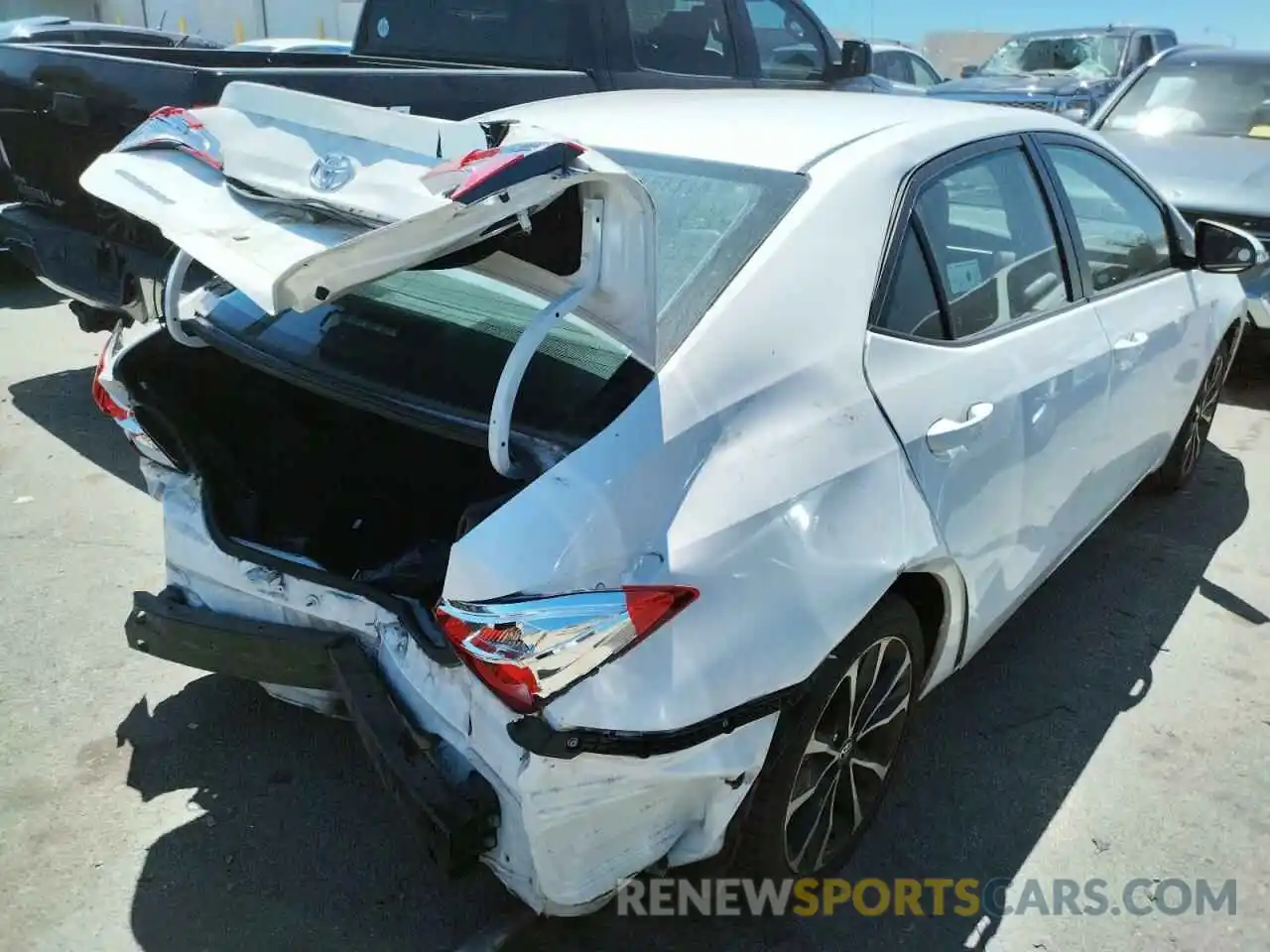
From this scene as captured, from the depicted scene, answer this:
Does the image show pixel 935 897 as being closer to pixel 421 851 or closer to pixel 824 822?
pixel 824 822

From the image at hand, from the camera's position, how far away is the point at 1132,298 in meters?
3.39

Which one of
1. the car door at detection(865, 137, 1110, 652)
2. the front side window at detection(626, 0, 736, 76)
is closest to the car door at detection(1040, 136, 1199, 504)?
the car door at detection(865, 137, 1110, 652)

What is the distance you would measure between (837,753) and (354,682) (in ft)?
3.49

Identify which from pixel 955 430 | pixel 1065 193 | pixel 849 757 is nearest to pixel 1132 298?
pixel 1065 193

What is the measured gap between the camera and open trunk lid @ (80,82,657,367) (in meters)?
1.74

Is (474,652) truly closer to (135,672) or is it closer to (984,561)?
(984,561)

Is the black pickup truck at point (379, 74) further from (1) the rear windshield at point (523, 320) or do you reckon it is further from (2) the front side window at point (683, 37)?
(1) the rear windshield at point (523, 320)

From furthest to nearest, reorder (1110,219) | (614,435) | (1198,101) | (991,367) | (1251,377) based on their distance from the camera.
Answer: (1198,101), (1251,377), (1110,219), (991,367), (614,435)

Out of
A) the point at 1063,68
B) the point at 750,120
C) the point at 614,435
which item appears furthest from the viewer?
the point at 1063,68

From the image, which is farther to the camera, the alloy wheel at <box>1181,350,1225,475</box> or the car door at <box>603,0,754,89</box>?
the car door at <box>603,0,754,89</box>

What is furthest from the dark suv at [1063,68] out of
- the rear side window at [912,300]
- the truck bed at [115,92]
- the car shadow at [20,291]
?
the rear side window at [912,300]

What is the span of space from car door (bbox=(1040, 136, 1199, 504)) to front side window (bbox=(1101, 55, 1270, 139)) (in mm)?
3712

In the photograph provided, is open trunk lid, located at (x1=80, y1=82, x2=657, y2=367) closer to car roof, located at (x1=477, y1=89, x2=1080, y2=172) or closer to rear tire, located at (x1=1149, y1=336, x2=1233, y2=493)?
car roof, located at (x1=477, y1=89, x2=1080, y2=172)

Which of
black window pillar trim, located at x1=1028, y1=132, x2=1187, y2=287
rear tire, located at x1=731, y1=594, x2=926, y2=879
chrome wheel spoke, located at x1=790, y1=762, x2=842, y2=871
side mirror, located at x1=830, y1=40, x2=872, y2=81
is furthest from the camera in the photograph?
side mirror, located at x1=830, y1=40, x2=872, y2=81
